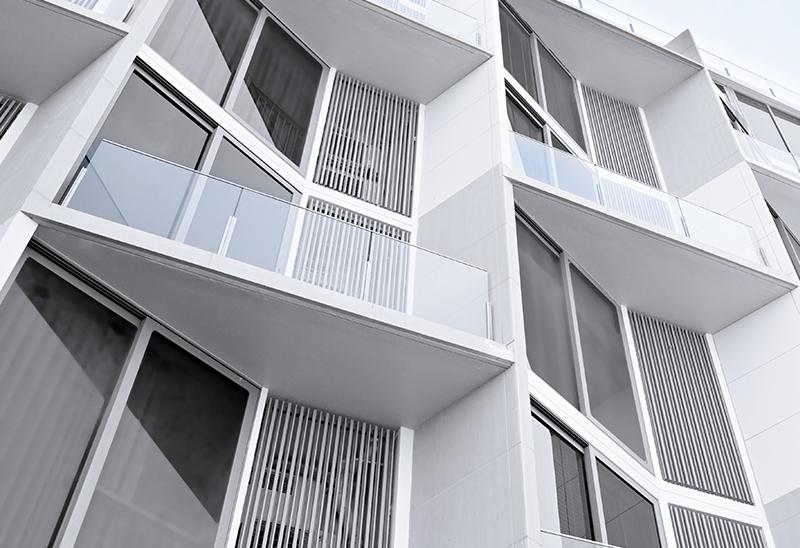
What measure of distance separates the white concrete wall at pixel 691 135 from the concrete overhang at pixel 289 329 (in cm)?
1034

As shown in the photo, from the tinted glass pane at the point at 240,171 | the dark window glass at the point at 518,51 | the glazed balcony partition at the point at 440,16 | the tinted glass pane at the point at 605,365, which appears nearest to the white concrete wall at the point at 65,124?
the tinted glass pane at the point at 240,171

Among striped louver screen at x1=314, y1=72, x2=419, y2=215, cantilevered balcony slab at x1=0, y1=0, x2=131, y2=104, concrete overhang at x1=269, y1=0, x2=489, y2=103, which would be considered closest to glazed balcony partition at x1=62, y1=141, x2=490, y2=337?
cantilevered balcony slab at x1=0, y1=0, x2=131, y2=104

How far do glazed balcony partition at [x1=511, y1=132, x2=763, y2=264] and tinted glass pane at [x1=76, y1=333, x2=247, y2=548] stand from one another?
6.65m

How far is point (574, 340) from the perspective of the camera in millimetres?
12828

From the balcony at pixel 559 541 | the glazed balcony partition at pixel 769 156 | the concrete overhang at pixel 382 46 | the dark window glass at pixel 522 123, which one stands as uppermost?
the glazed balcony partition at pixel 769 156

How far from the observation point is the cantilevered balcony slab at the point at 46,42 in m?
10.1

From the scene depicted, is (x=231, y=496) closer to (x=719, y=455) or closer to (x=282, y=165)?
(x=282, y=165)

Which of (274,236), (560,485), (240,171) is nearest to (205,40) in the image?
(240,171)

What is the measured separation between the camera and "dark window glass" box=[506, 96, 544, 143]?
15523mm

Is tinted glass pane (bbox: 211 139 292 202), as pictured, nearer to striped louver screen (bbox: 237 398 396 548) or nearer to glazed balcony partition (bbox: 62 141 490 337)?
glazed balcony partition (bbox: 62 141 490 337)

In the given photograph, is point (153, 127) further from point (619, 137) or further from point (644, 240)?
point (619, 137)

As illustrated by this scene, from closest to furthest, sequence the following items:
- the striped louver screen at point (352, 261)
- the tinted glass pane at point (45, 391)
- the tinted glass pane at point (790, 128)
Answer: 1. the tinted glass pane at point (45, 391)
2. the striped louver screen at point (352, 261)
3. the tinted glass pane at point (790, 128)

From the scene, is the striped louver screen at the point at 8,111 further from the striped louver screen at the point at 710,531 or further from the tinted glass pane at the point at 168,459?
the striped louver screen at the point at 710,531

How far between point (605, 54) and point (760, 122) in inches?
212
